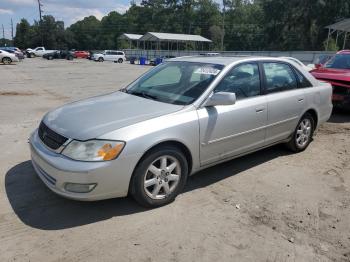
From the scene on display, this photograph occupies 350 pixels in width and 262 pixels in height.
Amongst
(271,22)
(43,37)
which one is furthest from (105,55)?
(43,37)

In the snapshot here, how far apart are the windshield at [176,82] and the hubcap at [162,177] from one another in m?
0.76

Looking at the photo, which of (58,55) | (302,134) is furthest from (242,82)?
(58,55)

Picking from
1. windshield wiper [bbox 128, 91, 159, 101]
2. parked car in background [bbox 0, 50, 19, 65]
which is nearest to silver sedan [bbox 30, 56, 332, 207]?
windshield wiper [bbox 128, 91, 159, 101]

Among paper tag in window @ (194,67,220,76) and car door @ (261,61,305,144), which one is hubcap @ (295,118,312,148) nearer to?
car door @ (261,61,305,144)

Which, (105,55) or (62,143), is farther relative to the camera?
(105,55)

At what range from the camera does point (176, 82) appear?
15.8 feet

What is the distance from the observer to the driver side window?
4552 mm

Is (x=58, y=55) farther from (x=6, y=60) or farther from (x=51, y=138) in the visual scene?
(x=51, y=138)

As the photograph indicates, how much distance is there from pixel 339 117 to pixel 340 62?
5.77 feet

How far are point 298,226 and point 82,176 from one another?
2.24 meters

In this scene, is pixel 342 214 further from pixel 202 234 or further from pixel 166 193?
pixel 166 193

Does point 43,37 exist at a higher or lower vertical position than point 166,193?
higher

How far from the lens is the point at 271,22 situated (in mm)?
66875

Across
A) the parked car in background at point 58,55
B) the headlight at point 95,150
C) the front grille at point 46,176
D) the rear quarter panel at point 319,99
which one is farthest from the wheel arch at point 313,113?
the parked car in background at point 58,55
